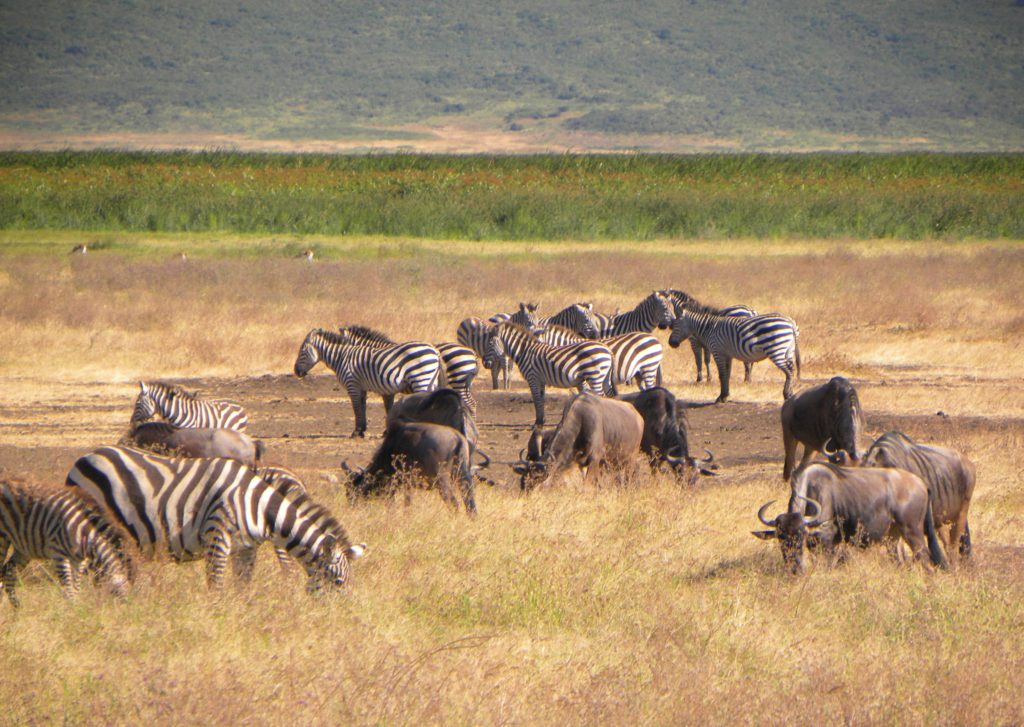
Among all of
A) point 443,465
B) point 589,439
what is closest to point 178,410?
point 443,465

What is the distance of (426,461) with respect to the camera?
1042 cm

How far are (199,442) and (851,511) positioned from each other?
5.13m

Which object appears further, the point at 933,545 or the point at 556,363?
the point at 556,363

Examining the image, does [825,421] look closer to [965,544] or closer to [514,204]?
[965,544]

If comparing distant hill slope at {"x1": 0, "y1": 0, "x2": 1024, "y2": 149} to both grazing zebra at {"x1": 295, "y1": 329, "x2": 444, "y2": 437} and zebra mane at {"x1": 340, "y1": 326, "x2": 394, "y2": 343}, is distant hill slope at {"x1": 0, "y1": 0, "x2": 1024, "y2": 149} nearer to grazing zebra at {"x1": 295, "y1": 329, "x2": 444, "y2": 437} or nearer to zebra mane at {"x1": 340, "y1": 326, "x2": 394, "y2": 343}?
zebra mane at {"x1": 340, "y1": 326, "x2": 394, "y2": 343}

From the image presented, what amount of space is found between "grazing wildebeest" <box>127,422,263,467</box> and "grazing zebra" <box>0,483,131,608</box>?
262cm

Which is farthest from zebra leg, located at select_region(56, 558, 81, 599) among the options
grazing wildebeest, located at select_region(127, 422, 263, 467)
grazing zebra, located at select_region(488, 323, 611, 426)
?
grazing zebra, located at select_region(488, 323, 611, 426)

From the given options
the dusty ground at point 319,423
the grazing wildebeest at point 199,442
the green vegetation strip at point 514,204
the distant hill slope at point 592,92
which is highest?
the distant hill slope at point 592,92

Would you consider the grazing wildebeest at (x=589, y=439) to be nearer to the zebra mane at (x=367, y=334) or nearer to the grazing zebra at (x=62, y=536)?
the grazing zebra at (x=62, y=536)

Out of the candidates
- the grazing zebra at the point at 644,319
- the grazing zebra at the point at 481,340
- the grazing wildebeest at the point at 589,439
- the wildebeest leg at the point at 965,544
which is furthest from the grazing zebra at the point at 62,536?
the grazing zebra at the point at 644,319

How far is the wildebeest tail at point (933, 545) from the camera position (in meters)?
8.77

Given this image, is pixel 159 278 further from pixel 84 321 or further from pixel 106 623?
pixel 106 623

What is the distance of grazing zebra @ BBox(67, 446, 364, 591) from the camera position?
761cm

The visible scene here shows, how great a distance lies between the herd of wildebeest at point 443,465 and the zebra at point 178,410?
0.06ft
